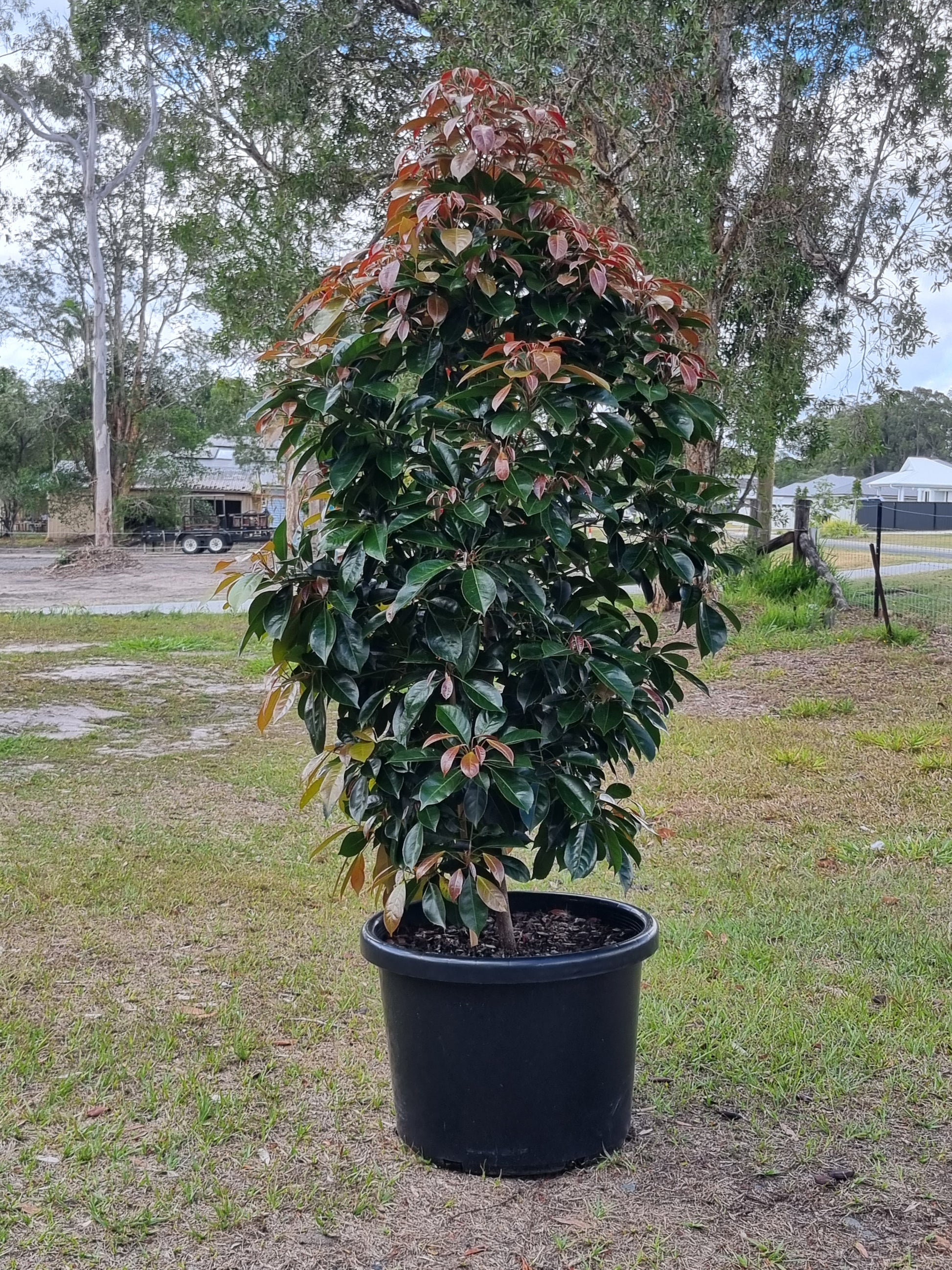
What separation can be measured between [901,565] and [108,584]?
15754mm

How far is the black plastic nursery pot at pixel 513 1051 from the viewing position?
234 cm

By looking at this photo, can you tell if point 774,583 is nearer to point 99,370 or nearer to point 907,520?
point 907,520

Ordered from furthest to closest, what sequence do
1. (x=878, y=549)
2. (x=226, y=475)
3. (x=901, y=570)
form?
(x=226, y=475), (x=901, y=570), (x=878, y=549)

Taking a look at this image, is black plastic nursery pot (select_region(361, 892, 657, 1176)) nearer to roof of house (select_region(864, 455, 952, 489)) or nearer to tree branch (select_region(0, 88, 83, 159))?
tree branch (select_region(0, 88, 83, 159))

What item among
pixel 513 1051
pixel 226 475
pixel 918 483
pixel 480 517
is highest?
pixel 918 483

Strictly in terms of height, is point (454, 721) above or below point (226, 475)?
below

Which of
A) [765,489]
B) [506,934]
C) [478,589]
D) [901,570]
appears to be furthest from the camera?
[765,489]

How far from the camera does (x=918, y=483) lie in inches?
2105

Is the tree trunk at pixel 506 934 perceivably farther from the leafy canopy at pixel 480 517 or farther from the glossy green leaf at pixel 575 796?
the glossy green leaf at pixel 575 796

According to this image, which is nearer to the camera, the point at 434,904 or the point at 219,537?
the point at 434,904

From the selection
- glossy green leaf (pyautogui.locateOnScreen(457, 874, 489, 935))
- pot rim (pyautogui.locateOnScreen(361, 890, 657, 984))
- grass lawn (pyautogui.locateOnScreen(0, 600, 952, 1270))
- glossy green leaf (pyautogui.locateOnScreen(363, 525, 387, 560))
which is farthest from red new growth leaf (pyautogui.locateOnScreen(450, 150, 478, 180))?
grass lawn (pyautogui.locateOnScreen(0, 600, 952, 1270))

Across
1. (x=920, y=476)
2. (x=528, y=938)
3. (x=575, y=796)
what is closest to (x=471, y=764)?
(x=575, y=796)

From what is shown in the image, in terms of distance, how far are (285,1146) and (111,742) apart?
5.14m

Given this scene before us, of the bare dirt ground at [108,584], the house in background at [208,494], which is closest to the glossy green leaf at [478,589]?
the bare dirt ground at [108,584]
